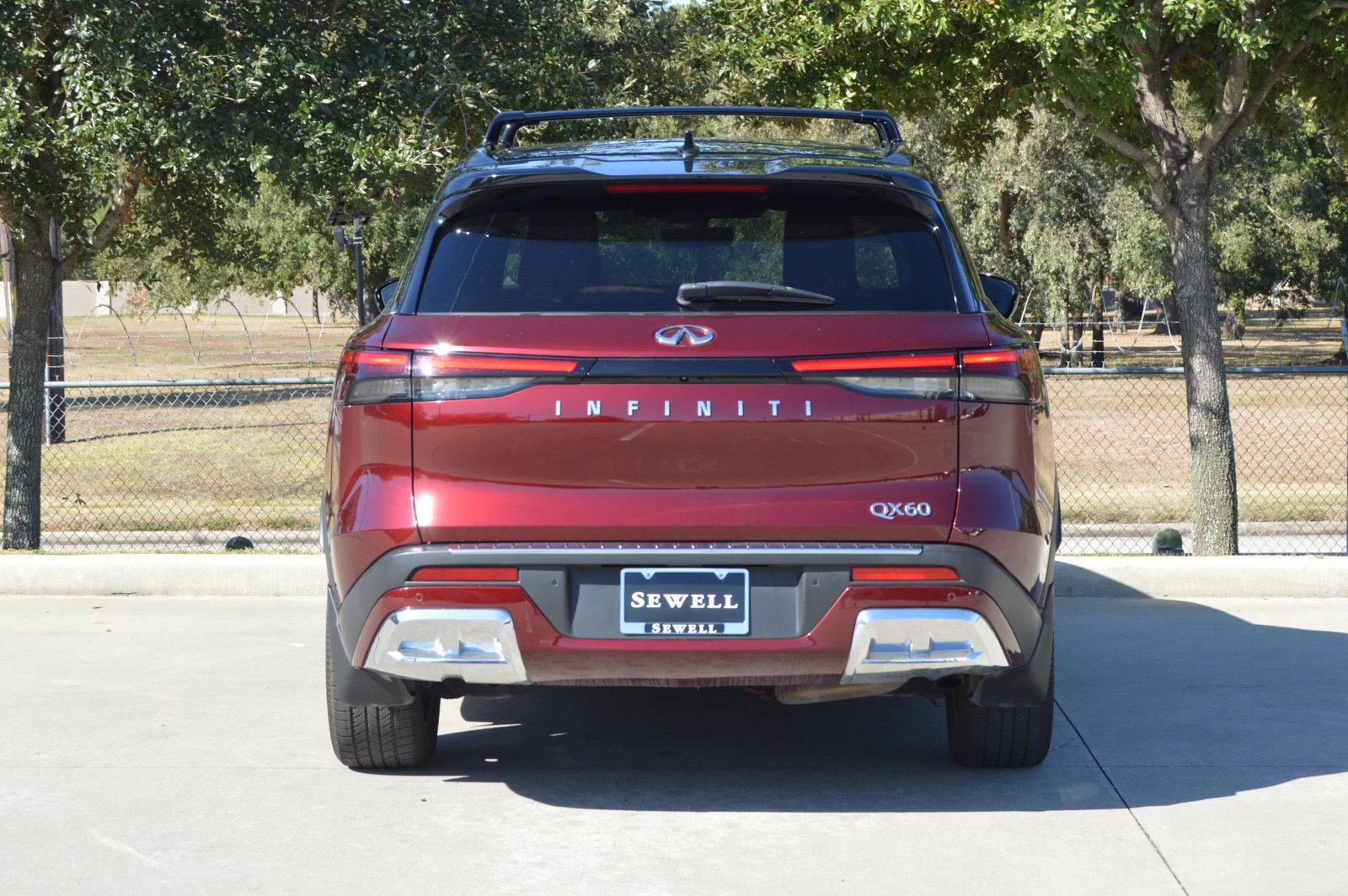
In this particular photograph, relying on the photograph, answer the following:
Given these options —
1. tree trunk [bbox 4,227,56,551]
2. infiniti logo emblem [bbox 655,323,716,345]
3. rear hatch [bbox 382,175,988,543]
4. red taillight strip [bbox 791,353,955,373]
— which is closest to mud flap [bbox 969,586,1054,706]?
rear hatch [bbox 382,175,988,543]

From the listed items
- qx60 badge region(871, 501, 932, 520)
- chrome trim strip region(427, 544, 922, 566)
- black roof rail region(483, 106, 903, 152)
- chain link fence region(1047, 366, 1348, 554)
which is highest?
black roof rail region(483, 106, 903, 152)

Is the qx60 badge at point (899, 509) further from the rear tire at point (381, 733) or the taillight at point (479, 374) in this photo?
the rear tire at point (381, 733)

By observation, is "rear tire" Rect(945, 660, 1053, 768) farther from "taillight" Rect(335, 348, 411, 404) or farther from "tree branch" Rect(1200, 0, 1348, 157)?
"tree branch" Rect(1200, 0, 1348, 157)

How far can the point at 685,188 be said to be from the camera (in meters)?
4.29

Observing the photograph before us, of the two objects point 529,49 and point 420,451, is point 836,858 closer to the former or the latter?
point 420,451

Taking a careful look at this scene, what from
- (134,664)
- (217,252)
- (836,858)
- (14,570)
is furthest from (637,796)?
(217,252)

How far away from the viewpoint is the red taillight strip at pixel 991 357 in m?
4.06

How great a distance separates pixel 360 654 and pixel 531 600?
0.54 m

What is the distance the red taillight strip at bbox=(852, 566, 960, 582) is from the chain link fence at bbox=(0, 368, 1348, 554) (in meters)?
5.68

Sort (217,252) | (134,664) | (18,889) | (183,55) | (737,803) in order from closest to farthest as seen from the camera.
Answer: (18,889), (737,803), (134,664), (183,55), (217,252)

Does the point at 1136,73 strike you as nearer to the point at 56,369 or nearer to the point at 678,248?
the point at 678,248

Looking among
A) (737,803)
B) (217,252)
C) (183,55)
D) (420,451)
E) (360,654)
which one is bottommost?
(737,803)

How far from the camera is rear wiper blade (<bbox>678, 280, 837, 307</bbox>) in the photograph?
408 cm

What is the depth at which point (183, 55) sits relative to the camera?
9336 mm
